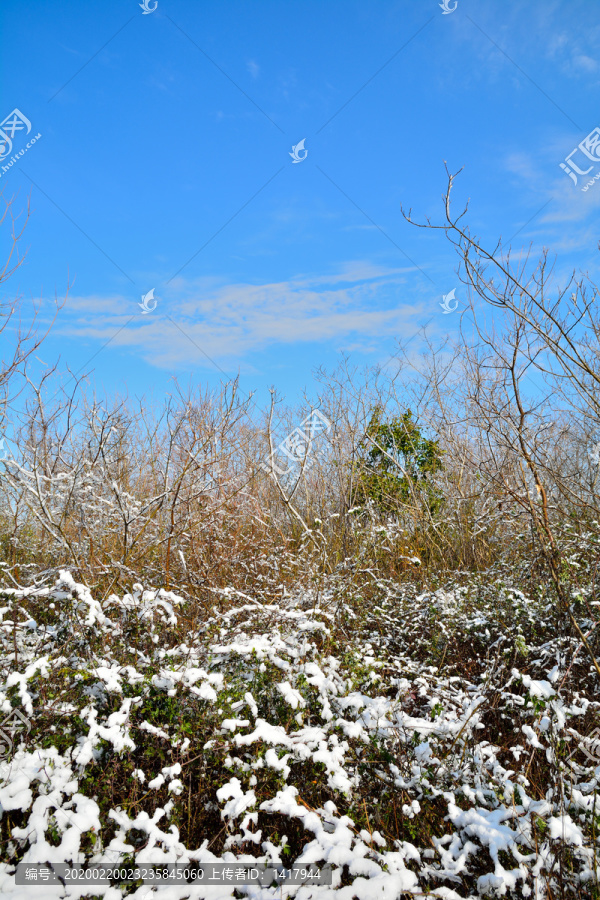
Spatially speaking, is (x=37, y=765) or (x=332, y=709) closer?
(x=37, y=765)

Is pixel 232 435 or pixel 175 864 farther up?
pixel 232 435

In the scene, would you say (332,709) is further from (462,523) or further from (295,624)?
(462,523)

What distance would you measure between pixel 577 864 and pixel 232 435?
19.9 feet

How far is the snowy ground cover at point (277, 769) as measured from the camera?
1.97 m

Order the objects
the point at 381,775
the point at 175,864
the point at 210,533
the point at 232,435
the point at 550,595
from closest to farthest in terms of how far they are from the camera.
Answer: the point at 175,864 → the point at 381,775 → the point at 550,595 → the point at 210,533 → the point at 232,435

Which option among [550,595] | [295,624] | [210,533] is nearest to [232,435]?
[210,533]

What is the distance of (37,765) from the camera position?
2250 mm

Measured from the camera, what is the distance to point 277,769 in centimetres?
225

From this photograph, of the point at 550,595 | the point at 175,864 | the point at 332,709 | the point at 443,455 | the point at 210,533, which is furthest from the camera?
the point at 443,455

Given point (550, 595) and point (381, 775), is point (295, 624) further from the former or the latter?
point (550, 595)

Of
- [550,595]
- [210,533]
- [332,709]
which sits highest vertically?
[210,533]

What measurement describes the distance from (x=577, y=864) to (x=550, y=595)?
230cm

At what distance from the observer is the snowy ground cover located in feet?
6.47

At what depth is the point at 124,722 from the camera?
2459mm
